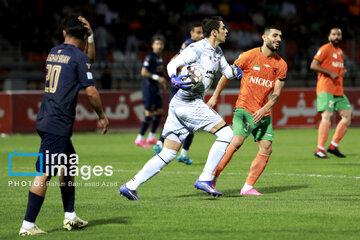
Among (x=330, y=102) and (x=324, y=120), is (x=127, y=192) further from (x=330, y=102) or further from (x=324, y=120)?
(x=330, y=102)

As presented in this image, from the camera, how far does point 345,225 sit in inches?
283

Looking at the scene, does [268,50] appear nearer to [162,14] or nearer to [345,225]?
[345,225]

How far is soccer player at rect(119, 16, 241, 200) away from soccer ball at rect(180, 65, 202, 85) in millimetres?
74

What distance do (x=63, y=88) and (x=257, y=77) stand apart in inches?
148

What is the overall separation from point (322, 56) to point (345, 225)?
26.0 ft

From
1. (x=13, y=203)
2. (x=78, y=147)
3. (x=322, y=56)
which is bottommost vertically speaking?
(x=78, y=147)

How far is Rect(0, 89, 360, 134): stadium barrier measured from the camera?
70.3ft

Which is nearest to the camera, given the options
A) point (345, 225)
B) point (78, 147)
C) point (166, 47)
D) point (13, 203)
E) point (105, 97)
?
point (345, 225)

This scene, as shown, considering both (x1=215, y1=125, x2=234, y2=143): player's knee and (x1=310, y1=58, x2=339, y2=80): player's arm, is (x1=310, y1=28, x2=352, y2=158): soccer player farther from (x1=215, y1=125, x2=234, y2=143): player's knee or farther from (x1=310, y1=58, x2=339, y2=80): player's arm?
(x1=215, y1=125, x2=234, y2=143): player's knee

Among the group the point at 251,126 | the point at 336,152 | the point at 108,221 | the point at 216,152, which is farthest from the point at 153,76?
the point at 108,221

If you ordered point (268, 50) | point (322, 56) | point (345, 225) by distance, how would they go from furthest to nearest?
point (322, 56), point (268, 50), point (345, 225)

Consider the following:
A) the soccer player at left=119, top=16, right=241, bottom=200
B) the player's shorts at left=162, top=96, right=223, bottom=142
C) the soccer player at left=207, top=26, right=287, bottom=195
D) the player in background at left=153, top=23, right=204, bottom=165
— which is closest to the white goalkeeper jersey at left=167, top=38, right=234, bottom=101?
the soccer player at left=119, top=16, right=241, bottom=200

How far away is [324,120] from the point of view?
1464cm

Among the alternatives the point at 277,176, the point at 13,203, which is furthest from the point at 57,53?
the point at 277,176
